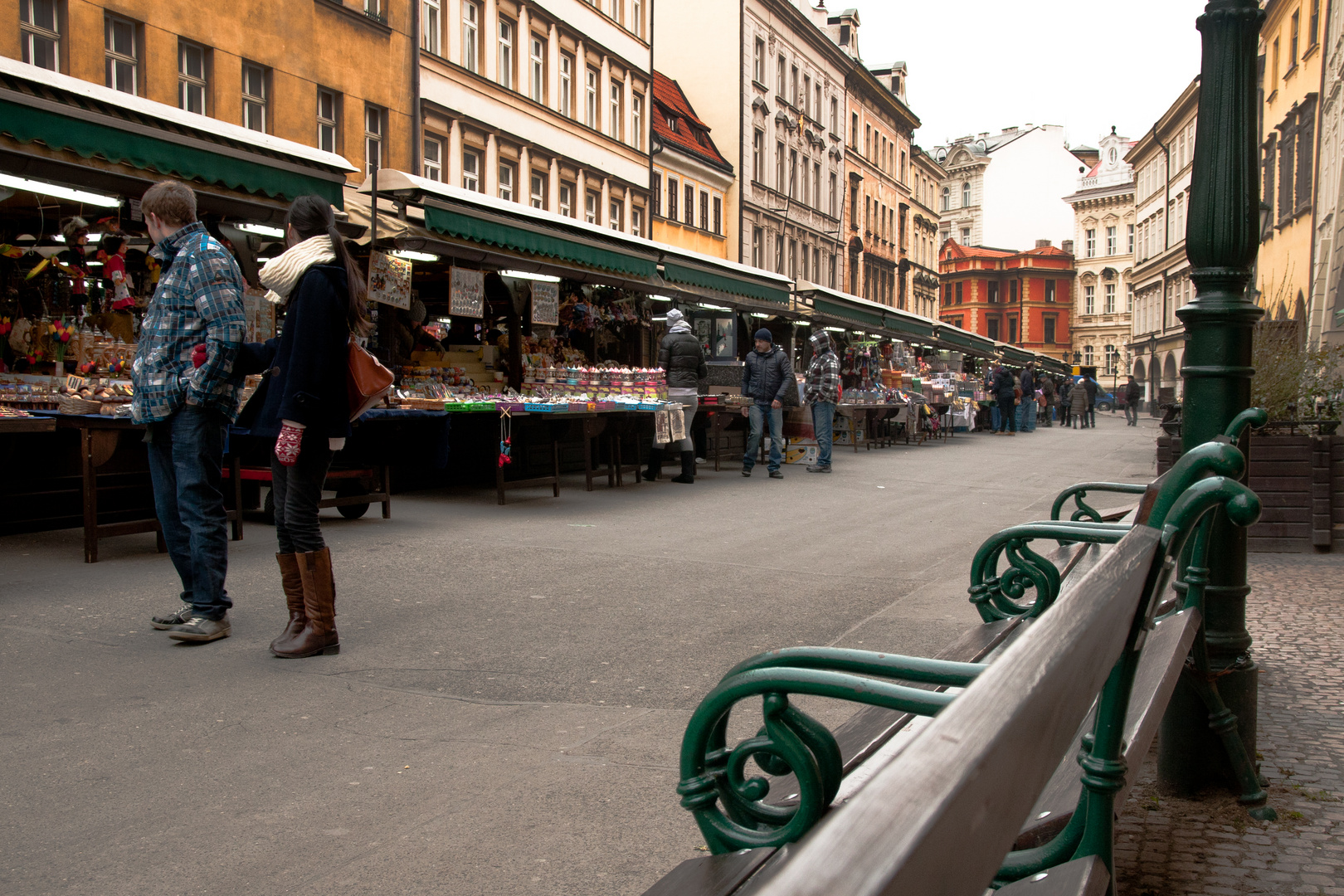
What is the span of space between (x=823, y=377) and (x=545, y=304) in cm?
491

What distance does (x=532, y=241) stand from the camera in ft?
38.6

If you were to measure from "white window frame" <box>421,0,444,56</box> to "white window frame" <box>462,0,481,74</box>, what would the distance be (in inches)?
33.0

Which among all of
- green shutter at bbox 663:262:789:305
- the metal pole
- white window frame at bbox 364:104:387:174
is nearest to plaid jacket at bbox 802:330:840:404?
green shutter at bbox 663:262:789:305

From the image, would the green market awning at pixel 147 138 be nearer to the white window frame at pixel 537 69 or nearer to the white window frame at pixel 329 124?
the white window frame at pixel 329 124

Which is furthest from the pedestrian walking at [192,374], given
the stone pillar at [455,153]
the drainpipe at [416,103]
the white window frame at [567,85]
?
the white window frame at [567,85]

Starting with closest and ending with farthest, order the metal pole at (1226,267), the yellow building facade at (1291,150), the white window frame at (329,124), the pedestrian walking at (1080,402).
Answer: the metal pole at (1226,267), the white window frame at (329,124), the yellow building facade at (1291,150), the pedestrian walking at (1080,402)

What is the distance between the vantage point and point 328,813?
3.30 m

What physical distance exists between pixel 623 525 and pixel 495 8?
21.0 metres

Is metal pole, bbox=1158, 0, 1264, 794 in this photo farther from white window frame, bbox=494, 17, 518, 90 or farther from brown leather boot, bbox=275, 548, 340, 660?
white window frame, bbox=494, 17, 518, 90

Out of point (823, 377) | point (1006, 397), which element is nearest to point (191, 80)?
point (823, 377)

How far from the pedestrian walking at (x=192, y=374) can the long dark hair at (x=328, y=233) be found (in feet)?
1.58

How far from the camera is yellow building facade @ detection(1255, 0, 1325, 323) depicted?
23812 mm

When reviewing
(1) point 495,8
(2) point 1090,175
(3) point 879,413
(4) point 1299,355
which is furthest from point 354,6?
(2) point 1090,175

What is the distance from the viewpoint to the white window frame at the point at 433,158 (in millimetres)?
25312
